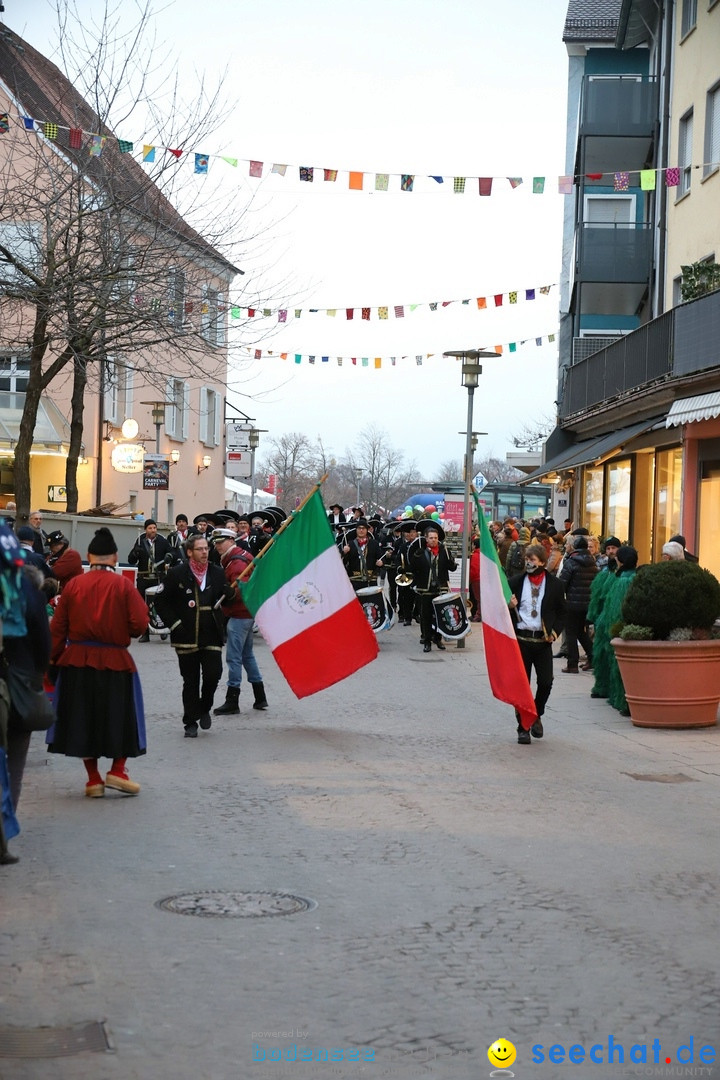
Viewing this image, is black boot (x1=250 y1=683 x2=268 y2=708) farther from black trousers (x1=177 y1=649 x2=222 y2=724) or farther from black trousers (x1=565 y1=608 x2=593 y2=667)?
black trousers (x1=565 y1=608 x2=593 y2=667)

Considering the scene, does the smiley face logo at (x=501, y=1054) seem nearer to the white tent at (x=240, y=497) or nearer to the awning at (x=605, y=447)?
the awning at (x=605, y=447)

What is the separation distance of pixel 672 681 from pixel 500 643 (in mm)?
1905

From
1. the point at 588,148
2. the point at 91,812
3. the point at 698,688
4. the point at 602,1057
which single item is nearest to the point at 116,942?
the point at 602,1057

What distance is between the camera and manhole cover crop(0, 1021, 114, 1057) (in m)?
4.59

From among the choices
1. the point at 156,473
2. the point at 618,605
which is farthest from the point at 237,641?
the point at 156,473

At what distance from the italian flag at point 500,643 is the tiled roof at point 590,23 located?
33.6 metres

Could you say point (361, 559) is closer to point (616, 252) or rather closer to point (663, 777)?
point (663, 777)

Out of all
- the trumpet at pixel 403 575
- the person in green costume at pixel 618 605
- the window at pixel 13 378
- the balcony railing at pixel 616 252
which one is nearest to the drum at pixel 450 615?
the trumpet at pixel 403 575

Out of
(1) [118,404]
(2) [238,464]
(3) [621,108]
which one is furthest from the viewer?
(2) [238,464]

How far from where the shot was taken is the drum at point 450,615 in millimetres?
21656

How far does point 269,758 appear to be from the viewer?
11.1 metres

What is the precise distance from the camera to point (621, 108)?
34.3 metres

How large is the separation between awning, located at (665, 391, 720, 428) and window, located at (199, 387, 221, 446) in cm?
2760

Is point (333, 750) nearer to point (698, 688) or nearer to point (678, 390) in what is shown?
point (698, 688)
